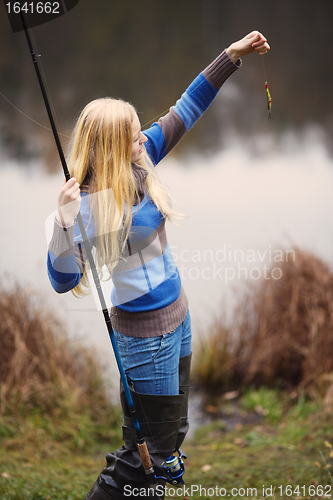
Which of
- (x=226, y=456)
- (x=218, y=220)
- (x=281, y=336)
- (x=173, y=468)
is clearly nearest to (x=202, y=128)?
(x=218, y=220)

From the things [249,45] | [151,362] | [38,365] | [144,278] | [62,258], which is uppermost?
[249,45]

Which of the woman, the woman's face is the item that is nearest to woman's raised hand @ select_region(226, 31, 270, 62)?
the woman

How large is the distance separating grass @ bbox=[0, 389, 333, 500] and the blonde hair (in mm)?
1039

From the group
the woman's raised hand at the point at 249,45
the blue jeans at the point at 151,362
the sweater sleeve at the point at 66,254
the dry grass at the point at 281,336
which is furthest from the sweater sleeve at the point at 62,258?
the dry grass at the point at 281,336

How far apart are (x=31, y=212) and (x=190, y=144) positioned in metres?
1.18

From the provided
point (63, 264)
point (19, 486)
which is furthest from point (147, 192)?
point (19, 486)

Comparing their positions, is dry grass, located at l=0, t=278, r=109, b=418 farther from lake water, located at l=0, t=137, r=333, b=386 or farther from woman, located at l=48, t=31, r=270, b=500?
woman, located at l=48, t=31, r=270, b=500

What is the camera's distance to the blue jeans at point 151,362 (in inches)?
41.9

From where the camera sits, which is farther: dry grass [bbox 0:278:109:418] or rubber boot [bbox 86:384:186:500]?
dry grass [bbox 0:278:109:418]

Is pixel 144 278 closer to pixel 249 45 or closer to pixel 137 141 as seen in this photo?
pixel 137 141

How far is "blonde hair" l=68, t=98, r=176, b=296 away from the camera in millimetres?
970

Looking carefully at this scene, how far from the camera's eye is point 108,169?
3.22 feet

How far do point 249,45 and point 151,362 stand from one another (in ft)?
2.90

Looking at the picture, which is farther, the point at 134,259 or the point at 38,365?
the point at 38,365
